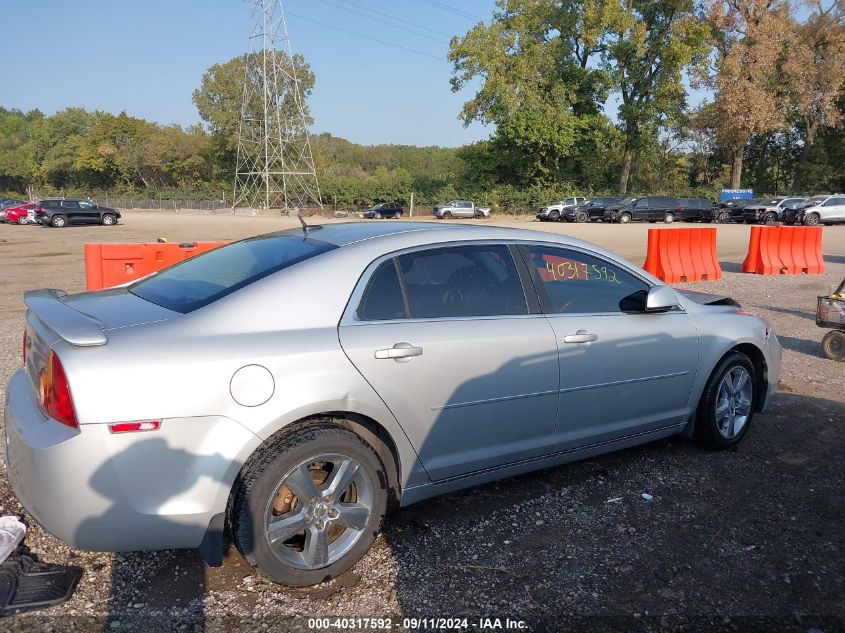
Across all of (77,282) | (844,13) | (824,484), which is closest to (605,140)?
(844,13)

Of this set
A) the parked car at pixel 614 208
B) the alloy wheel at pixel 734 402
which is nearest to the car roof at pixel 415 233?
the alloy wheel at pixel 734 402

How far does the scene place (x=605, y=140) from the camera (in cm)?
5672

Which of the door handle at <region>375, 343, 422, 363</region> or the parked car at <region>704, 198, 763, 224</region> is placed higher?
the parked car at <region>704, 198, 763, 224</region>

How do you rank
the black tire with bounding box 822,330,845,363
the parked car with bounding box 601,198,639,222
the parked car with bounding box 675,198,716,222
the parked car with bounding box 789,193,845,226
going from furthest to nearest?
the parked car with bounding box 675,198,716,222 → the parked car with bounding box 601,198,639,222 → the parked car with bounding box 789,193,845,226 → the black tire with bounding box 822,330,845,363

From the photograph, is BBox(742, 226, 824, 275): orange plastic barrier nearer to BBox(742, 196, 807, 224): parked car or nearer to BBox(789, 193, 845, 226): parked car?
BBox(789, 193, 845, 226): parked car

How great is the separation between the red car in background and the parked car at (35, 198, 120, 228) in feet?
4.51

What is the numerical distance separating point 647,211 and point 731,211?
527cm

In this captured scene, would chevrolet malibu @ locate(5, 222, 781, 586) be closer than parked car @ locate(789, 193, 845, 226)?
Yes

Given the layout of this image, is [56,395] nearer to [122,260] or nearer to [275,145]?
[122,260]

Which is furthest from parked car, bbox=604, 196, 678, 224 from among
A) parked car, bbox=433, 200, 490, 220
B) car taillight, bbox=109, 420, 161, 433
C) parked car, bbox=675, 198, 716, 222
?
car taillight, bbox=109, 420, 161, 433

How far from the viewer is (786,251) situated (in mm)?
15195

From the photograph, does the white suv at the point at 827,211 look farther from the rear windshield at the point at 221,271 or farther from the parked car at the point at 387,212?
the rear windshield at the point at 221,271

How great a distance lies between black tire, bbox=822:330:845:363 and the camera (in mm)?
7359

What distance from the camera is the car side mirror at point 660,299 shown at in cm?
415
